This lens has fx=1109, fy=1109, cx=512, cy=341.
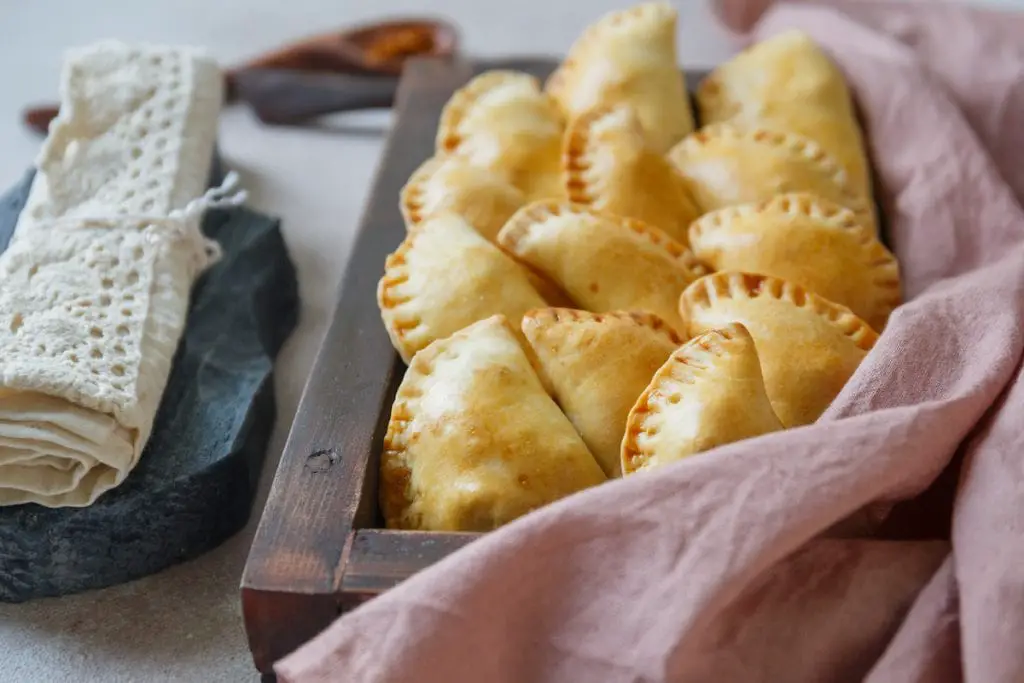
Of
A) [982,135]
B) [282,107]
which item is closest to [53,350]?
[282,107]

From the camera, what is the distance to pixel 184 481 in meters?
0.71

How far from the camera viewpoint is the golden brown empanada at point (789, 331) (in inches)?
26.5

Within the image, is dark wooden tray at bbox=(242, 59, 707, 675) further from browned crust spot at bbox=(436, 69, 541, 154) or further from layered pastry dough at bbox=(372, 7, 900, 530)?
browned crust spot at bbox=(436, 69, 541, 154)

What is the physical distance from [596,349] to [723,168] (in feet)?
0.89

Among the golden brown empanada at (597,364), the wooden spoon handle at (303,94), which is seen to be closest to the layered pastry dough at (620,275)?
the golden brown empanada at (597,364)

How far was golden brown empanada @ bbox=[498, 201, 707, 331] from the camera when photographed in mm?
753

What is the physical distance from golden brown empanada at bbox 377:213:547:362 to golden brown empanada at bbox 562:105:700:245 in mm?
109

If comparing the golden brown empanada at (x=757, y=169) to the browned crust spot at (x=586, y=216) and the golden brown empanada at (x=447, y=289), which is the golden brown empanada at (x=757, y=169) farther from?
the golden brown empanada at (x=447, y=289)

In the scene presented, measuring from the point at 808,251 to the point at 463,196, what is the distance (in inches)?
10.0

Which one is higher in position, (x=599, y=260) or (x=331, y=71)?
(x=599, y=260)

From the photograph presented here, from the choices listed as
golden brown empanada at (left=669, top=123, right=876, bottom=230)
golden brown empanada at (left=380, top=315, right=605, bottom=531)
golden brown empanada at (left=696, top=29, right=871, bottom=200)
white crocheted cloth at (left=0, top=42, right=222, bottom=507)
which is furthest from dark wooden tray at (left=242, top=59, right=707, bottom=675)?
golden brown empanada at (left=696, top=29, right=871, bottom=200)

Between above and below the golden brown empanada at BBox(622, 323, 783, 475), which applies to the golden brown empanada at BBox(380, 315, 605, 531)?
below

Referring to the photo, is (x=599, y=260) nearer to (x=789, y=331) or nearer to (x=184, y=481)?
(x=789, y=331)

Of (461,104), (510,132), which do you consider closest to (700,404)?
(510,132)
